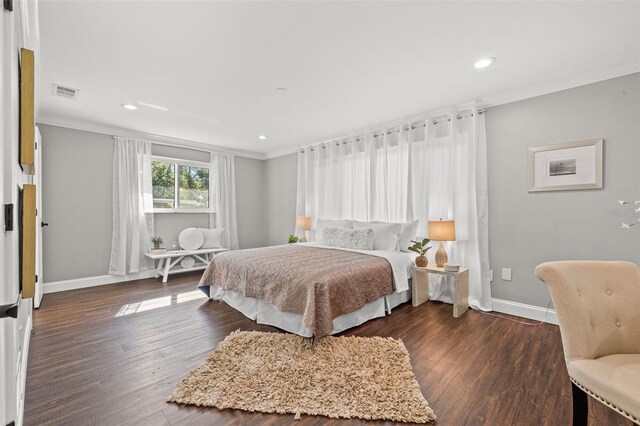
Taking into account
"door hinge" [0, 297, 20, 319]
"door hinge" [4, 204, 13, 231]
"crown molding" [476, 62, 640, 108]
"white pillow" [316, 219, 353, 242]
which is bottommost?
"door hinge" [0, 297, 20, 319]

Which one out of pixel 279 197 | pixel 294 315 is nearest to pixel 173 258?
pixel 279 197

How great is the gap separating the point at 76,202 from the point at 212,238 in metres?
2.08

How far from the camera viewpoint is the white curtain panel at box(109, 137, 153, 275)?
4.50 m

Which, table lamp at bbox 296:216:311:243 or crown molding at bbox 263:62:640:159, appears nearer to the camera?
crown molding at bbox 263:62:640:159

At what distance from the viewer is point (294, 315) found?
2.63 meters

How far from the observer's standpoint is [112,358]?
2.25 metres

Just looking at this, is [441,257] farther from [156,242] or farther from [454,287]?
[156,242]

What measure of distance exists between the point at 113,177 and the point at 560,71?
5950 mm

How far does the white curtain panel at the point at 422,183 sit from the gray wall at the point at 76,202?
11.3 feet

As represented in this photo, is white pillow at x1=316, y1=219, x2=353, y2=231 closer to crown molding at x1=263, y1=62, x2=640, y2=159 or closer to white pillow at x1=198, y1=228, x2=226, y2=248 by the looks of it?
crown molding at x1=263, y1=62, x2=640, y2=159

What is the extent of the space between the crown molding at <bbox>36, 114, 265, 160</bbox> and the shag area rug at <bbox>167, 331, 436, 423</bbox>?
398 centimetres

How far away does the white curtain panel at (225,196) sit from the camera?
18.7ft

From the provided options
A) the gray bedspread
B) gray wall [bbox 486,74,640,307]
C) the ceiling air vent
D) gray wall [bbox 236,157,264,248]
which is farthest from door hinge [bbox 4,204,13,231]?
gray wall [bbox 236,157,264,248]

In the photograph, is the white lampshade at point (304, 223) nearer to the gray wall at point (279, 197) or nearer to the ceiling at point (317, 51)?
the gray wall at point (279, 197)
